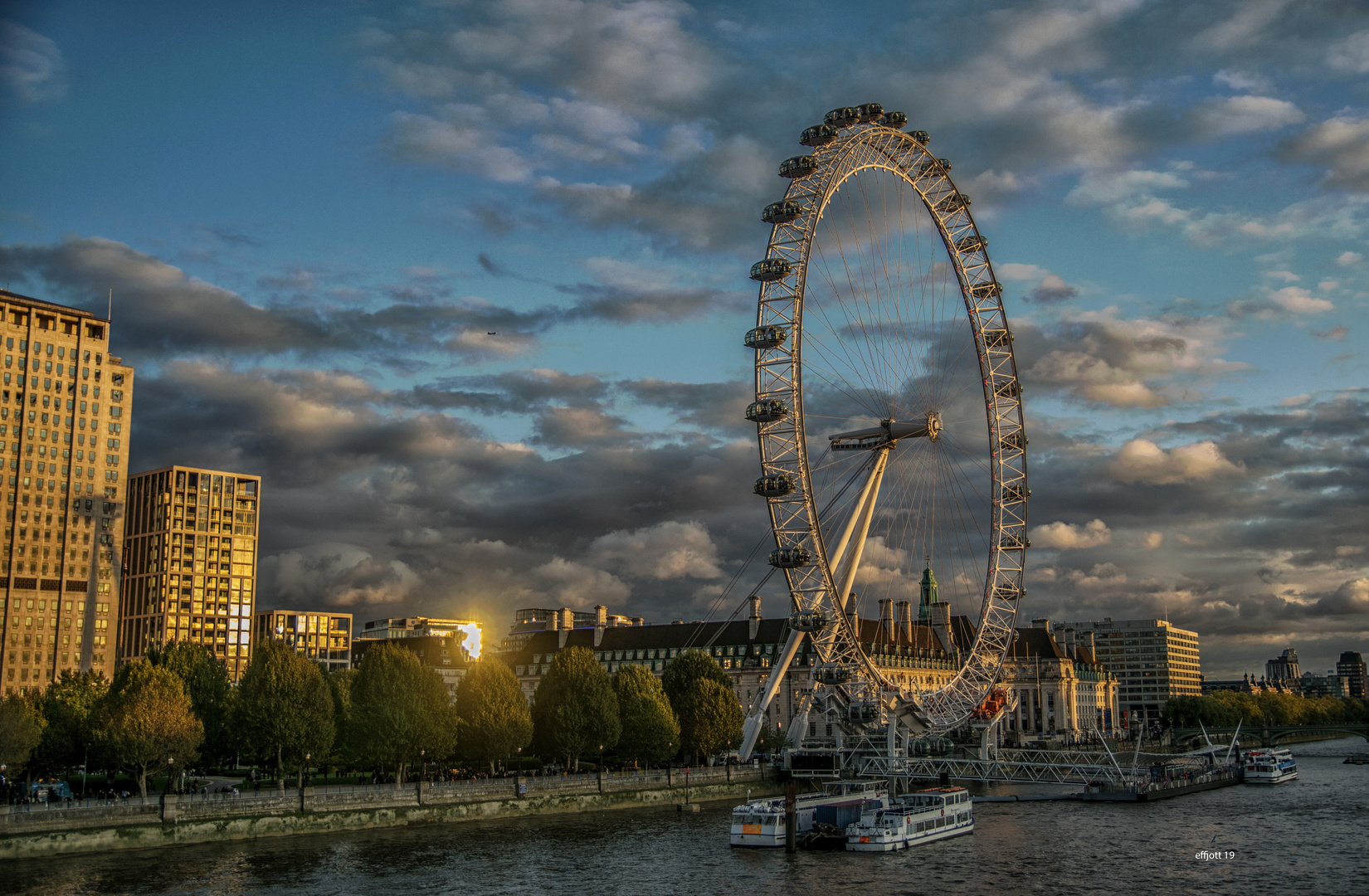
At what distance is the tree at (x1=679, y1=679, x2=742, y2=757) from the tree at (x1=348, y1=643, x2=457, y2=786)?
99.4ft

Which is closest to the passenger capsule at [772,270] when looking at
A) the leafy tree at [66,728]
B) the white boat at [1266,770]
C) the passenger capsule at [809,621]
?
the passenger capsule at [809,621]

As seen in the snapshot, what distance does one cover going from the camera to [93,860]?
217ft

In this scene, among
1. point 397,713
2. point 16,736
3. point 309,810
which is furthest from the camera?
point 397,713

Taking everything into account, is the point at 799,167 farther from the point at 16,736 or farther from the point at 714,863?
the point at 16,736

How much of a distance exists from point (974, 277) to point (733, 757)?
52.9 meters

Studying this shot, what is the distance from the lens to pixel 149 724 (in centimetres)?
8025

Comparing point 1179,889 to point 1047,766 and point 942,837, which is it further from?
point 1047,766

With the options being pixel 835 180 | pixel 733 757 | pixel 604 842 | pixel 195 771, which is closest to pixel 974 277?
pixel 835 180

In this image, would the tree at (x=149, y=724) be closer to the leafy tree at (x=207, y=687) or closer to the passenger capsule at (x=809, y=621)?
the leafy tree at (x=207, y=687)

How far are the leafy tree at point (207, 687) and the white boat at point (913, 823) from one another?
48802mm

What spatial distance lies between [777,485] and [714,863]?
34038 millimetres

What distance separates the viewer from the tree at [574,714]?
4215 inches

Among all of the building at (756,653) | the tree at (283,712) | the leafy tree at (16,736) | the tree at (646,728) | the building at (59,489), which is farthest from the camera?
the building at (756,653)

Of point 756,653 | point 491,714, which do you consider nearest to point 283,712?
point 491,714
